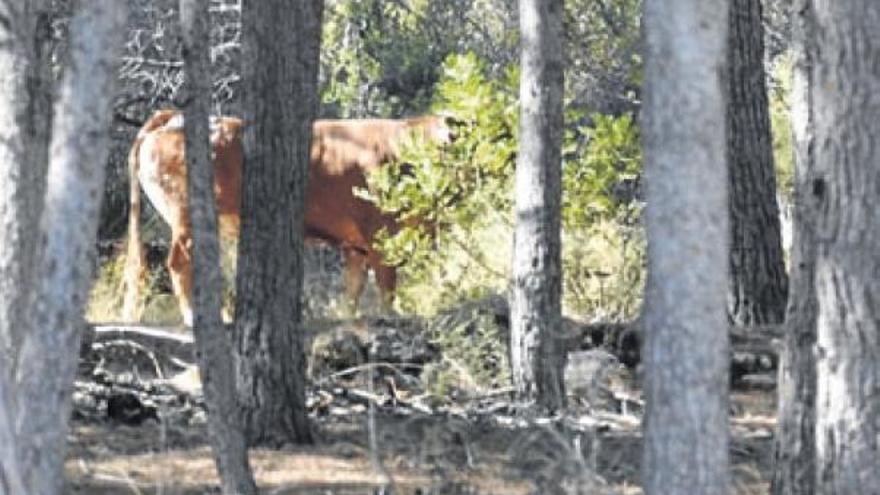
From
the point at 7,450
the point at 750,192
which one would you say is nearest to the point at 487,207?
the point at 750,192

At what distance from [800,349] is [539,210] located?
12.1ft

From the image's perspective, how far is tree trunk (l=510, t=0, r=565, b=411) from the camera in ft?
35.7

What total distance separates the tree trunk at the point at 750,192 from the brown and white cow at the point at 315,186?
1913mm

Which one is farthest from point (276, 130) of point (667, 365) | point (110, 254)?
point (110, 254)

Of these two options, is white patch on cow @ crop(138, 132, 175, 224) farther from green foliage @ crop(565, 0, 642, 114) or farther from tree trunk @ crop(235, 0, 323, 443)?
tree trunk @ crop(235, 0, 323, 443)

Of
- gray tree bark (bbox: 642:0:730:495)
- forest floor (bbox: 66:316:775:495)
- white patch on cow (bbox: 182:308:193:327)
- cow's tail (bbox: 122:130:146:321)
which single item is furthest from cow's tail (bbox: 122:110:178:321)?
gray tree bark (bbox: 642:0:730:495)

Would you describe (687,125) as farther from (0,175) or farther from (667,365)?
(0,175)

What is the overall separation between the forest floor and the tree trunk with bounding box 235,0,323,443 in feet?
0.96

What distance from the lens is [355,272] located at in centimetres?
1523

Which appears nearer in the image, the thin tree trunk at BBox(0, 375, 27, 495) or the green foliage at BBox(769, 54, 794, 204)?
the thin tree trunk at BBox(0, 375, 27, 495)

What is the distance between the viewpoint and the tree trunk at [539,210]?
10883 mm

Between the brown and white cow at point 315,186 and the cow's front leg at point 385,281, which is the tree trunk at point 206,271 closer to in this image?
the brown and white cow at point 315,186

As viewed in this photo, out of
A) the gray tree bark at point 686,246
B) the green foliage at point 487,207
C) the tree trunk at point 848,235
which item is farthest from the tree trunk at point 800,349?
the green foliage at point 487,207

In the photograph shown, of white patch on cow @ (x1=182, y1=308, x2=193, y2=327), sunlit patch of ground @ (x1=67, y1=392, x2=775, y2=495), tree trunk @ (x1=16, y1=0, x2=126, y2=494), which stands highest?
tree trunk @ (x1=16, y1=0, x2=126, y2=494)
